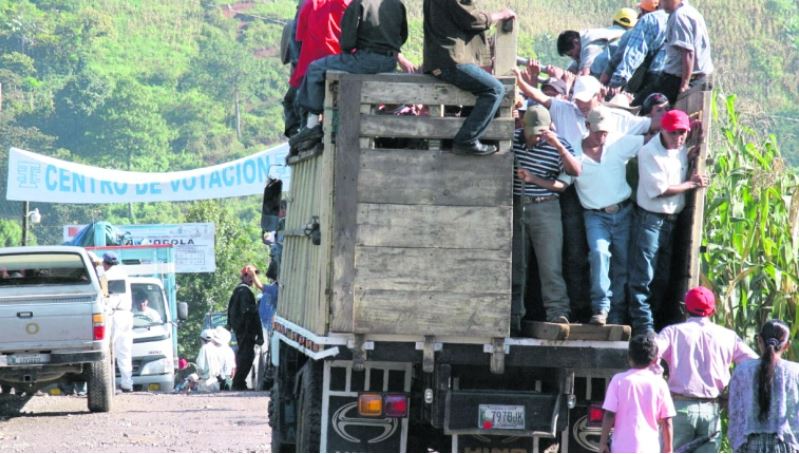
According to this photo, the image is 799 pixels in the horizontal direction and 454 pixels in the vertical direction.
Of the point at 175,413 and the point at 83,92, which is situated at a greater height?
the point at 83,92

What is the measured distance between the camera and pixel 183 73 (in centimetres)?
12850

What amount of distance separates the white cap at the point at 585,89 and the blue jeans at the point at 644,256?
0.84m

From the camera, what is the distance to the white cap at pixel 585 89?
10086 mm

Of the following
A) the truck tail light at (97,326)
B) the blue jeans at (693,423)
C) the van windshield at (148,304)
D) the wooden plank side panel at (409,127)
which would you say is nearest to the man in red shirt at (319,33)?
the wooden plank side panel at (409,127)

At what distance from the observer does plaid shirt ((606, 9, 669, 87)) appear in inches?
444

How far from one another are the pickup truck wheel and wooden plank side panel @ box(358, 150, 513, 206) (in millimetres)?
9246

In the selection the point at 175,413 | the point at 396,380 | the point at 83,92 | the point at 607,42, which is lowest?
the point at 175,413

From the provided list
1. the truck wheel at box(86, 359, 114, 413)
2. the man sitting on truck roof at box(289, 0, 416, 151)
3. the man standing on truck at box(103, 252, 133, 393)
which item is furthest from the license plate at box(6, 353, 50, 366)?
the man sitting on truck roof at box(289, 0, 416, 151)

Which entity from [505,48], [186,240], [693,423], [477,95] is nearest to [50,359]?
[505,48]

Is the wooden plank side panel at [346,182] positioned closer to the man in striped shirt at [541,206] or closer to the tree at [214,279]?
the man in striped shirt at [541,206]

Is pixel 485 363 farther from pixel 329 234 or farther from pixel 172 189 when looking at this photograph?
pixel 172 189

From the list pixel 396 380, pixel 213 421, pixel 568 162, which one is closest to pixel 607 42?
pixel 568 162

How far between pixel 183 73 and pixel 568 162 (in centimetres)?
12115

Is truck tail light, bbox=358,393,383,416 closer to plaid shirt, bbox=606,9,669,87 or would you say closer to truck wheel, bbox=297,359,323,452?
truck wheel, bbox=297,359,323,452
